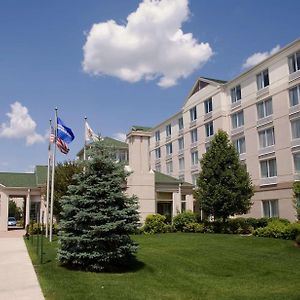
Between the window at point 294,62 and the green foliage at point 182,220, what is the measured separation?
1521cm

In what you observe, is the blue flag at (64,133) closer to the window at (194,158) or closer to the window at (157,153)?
the window at (194,158)

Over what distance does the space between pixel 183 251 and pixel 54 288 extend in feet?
29.1

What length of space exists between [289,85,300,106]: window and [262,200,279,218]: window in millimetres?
9000

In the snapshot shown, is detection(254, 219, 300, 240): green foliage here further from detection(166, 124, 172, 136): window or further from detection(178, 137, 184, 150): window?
detection(166, 124, 172, 136): window

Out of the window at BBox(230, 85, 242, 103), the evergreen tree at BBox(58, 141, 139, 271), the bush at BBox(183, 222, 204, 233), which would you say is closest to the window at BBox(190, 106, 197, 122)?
the window at BBox(230, 85, 242, 103)

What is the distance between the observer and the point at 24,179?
41906mm

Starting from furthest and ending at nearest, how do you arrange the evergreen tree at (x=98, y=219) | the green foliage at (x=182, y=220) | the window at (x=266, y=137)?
1. the window at (x=266, y=137)
2. the green foliage at (x=182, y=220)
3. the evergreen tree at (x=98, y=219)

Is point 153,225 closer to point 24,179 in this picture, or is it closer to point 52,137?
point 52,137

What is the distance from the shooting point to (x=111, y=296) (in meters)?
11.0

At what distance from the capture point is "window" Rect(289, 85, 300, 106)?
34.8 m

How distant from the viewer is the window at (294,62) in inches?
1370

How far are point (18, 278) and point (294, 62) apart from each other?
29956 mm

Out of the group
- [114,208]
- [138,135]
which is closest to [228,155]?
[138,135]

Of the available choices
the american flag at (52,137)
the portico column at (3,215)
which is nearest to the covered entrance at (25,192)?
the portico column at (3,215)
